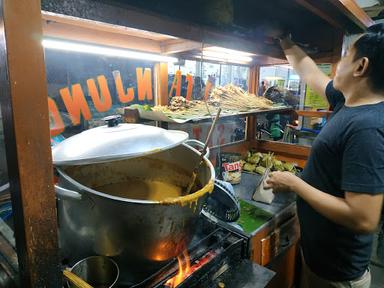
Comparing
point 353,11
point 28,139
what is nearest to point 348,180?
point 28,139

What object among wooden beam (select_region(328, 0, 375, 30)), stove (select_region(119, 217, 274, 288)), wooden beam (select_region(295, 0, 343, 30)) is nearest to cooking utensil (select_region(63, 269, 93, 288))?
stove (select_region(119, 217, 274, 288))

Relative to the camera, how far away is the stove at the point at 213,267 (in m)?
0.93

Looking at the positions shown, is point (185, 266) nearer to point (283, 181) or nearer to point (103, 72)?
point (283, 181)

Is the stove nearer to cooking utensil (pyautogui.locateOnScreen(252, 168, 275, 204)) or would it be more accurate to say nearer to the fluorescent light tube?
cooking utensil (pyautogui.locateOnScreen(252, 168, 275, 204))

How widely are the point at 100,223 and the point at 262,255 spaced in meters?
1.16

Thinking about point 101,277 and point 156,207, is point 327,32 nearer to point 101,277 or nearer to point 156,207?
point 156,207

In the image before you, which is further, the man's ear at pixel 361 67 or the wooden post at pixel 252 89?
the wooden post at pixel 252 89

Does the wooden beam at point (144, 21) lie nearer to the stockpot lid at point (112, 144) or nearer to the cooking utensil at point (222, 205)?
the stockpot lid at point (112, 144)

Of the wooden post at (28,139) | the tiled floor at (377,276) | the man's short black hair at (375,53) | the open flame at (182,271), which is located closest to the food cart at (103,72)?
the wooden post at (28,139)

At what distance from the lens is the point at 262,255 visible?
155 centimetres

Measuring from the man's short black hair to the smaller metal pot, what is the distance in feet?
4.28

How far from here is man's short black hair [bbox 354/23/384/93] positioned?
1082mm

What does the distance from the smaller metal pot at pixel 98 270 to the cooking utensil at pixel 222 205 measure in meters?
0.63

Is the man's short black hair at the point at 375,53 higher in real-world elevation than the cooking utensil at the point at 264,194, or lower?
higher
